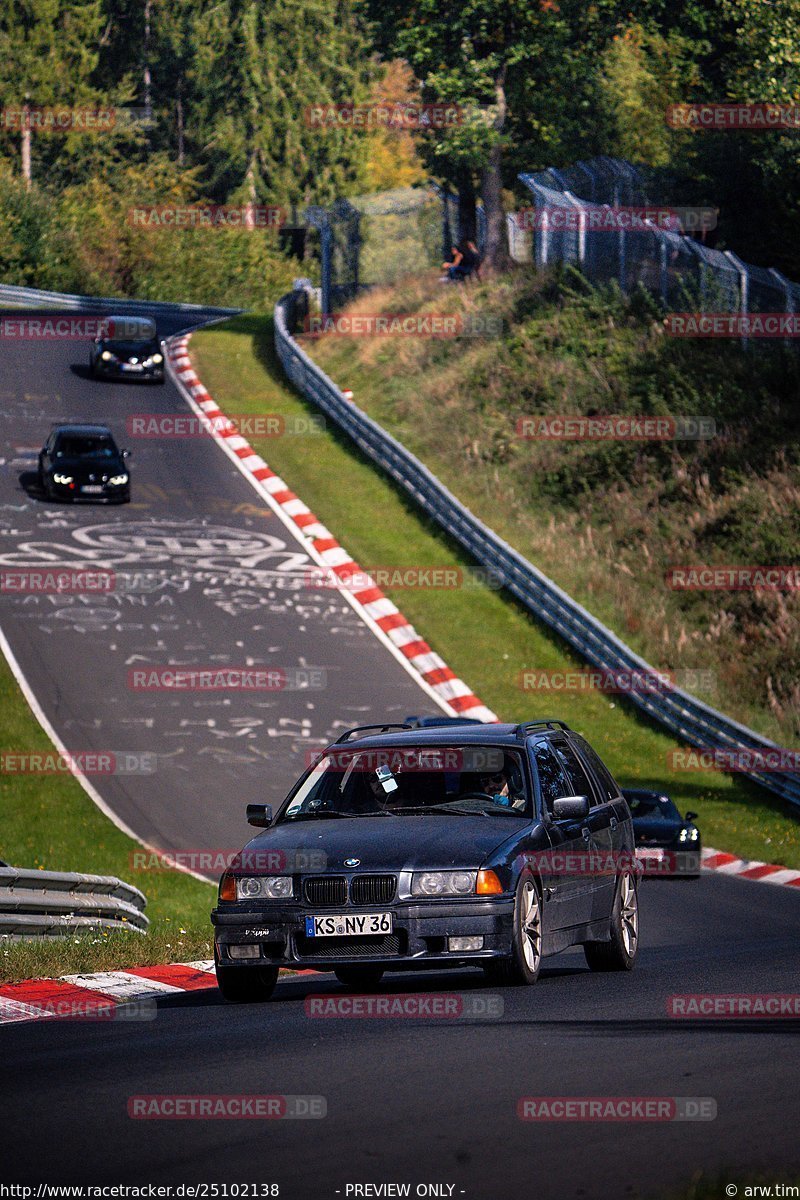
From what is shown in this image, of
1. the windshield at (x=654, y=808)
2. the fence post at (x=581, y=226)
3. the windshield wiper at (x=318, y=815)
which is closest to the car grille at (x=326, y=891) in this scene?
the windshield wiper at (x=318, y=815)

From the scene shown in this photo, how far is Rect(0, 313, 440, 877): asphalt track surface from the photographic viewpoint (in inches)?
921

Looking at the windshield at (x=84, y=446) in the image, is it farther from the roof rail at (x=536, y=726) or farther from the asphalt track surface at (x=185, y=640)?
the roof rail at (x=536, y=726)

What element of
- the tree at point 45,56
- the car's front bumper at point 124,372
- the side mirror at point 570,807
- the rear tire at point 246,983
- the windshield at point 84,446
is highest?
the tree at point 45,56

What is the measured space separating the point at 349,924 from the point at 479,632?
2091 centimetres

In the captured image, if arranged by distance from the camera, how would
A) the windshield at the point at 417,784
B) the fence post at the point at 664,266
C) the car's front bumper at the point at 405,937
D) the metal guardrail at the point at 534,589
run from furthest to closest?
the fence post at the point at 664,266 < the metal guardrail at the point at 534,589 < the windshield at the point at 417,784 < the car's front bumper at the point at 405,937

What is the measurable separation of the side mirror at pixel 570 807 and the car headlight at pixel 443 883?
3.19 feet

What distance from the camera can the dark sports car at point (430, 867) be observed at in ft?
32.6

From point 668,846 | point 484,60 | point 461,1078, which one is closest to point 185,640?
point 668,846

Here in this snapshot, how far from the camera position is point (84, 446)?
118ft

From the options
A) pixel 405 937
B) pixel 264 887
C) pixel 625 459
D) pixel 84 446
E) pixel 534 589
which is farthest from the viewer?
pixel 625 459

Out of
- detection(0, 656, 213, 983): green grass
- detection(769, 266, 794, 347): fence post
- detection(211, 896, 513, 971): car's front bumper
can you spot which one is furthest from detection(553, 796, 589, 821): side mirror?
detection(769, 266, 794, 347): fence post

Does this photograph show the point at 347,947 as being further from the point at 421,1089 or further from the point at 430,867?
the point at 421,1089

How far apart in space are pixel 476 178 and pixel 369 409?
17209 millimetres

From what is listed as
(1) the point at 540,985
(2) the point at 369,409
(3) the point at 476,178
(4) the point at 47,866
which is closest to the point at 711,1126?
(1) the point at 540,985
